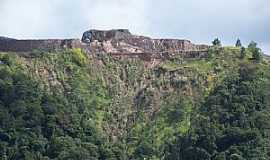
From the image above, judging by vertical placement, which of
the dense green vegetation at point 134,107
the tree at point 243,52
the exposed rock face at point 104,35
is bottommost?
the dense green vegetation at point 134,107

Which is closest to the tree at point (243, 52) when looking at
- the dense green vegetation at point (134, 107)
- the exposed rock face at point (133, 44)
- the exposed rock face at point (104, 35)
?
the dense green vegetation at point (134, 107)

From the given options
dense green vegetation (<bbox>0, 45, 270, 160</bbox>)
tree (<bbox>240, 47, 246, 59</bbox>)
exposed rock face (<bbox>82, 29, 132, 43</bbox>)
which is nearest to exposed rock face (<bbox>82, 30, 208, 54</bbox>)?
exposed rock face (<bbox>82, 29, 132, 43</bbox>)

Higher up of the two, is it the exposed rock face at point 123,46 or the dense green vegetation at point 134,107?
the exposed rock face at point 123,46

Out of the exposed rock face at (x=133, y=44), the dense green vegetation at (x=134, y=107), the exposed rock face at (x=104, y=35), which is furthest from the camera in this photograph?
the exposed rock face at (x=104, y=35)

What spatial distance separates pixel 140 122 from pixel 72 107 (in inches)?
300

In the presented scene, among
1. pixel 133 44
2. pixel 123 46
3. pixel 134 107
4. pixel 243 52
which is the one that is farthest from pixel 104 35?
pixel 243 52

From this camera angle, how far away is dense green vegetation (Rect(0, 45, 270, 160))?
96.1m

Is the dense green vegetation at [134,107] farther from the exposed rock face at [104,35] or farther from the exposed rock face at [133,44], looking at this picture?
the exposed rock face at [104,35]

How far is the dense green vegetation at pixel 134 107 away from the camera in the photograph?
9612 cm

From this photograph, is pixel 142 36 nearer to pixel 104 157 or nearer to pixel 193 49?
pixel 193 49

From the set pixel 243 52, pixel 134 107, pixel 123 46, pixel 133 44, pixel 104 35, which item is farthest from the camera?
pixel 104 35

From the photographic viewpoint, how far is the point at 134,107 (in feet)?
352

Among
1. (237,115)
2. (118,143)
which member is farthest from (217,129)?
(118,143)

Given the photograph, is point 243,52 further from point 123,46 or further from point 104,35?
point 104,35
